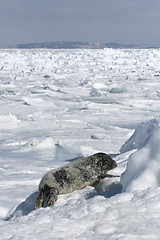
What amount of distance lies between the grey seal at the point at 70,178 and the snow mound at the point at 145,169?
420mm

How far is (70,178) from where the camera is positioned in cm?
317

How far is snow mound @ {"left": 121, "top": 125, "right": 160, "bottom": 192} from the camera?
2744mm

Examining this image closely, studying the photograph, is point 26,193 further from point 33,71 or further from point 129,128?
point 33,71

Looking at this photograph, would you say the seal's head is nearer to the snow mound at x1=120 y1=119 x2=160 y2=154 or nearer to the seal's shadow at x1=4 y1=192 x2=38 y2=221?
the seal's shadow at x1=4 y1=192 x2=38 y2=221

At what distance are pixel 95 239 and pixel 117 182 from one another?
107 centimetres

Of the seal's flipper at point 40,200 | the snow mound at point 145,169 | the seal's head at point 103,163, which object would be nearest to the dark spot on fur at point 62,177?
the seal's flipper at point 40,200

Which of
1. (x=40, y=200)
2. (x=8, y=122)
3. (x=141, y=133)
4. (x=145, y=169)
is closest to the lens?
(x=145, y=169)

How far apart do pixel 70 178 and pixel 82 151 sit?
2659 mm

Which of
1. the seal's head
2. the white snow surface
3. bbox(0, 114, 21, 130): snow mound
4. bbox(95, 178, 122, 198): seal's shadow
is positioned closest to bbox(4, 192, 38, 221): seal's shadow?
the white snow surface

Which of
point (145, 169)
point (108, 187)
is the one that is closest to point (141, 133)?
point (108, 187)

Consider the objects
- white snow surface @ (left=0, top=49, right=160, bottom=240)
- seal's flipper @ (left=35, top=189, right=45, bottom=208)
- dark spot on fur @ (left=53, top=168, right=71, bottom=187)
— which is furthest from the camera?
dark spot on fur @ (left=53, top=168, right=71, bottom=187)

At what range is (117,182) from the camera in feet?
10.2

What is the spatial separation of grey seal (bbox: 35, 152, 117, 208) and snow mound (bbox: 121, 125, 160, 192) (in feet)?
1.38

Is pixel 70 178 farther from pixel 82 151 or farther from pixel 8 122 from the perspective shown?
pixel 8 122
